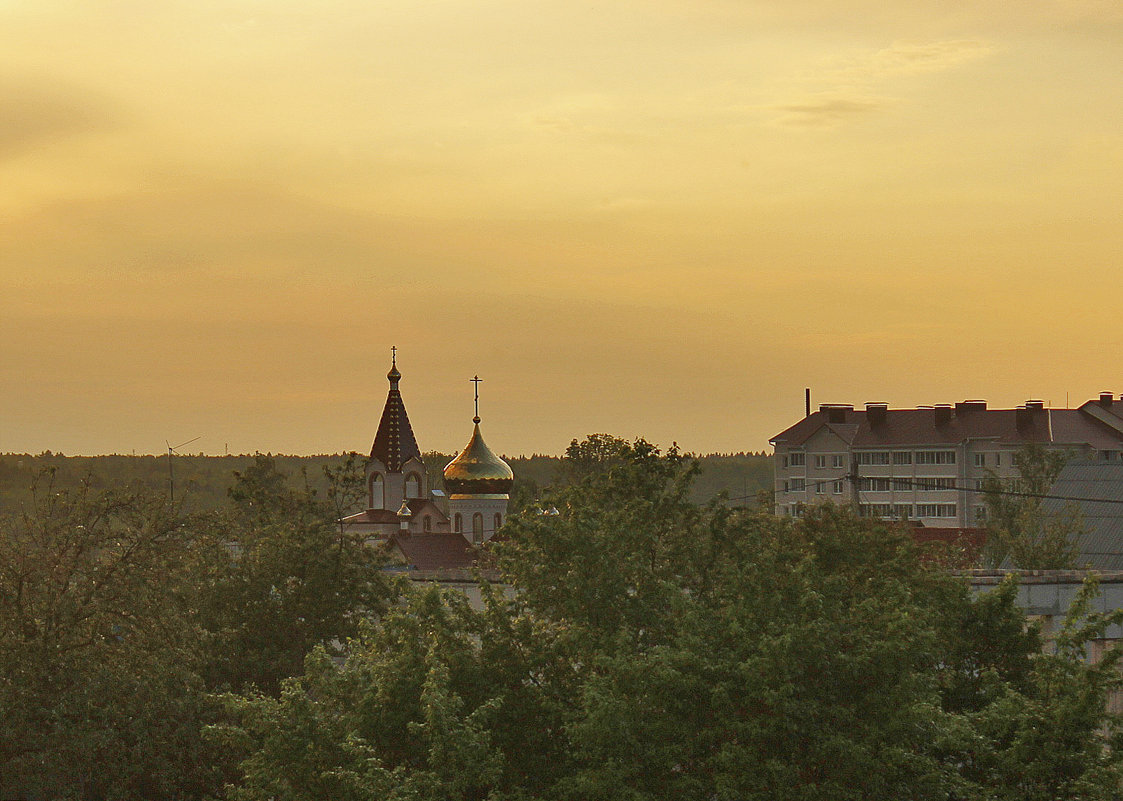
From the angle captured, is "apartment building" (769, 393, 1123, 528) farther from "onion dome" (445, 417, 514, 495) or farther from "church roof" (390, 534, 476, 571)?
"church roof" (390, 534, 476, 571)

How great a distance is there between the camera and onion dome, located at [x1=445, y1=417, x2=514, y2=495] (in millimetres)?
112375

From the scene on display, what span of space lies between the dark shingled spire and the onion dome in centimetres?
505

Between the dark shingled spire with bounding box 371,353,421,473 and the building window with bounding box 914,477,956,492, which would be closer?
the dark shingled spire with bounding box 371,353,421,473

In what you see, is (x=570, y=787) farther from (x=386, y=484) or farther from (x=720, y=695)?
(x=386, y=484)

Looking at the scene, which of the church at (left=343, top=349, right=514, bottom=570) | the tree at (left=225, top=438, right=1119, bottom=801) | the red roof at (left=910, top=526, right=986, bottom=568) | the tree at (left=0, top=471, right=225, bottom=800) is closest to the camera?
the tree at (left=225, top=438, right=1119, bottom=801)

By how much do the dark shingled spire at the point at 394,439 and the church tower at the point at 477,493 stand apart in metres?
5.27

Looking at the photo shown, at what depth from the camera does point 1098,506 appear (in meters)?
67.3

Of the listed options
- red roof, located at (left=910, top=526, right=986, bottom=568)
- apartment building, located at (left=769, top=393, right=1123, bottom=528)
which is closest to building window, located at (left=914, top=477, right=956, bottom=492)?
apartment building, located at (left=769, top=393, right=1123, bottom=528)

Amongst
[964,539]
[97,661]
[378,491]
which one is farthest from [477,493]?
[97,661]

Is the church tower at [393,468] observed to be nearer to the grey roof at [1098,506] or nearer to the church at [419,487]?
the church at [419,487]

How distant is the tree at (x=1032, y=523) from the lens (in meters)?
68.8

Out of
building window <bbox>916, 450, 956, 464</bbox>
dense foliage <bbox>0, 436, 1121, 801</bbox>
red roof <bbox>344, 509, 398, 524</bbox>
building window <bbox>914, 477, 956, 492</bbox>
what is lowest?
dense foliage <bbox>0, 436, 1121, 801</bbox>

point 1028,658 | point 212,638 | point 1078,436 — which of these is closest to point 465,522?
point 1078,436

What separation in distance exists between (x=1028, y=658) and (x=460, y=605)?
9.30 m
